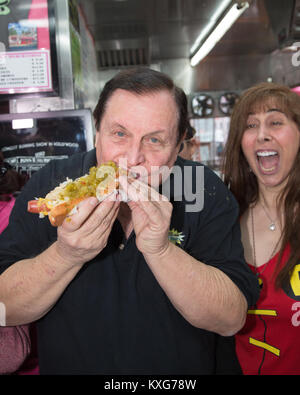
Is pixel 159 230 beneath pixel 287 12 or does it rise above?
beneath

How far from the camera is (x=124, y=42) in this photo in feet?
17.0

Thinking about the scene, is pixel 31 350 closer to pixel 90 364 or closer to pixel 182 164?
pixel 90 364

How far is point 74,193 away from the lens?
1.35 m

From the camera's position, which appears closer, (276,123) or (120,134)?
(120,134)

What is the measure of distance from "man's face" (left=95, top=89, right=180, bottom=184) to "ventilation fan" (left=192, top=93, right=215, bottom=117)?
226 inches

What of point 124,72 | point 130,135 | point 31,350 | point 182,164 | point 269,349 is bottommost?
point 269,349

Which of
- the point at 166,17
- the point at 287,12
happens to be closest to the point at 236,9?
the point at 287,12

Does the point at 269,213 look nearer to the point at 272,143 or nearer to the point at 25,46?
the point at 272,143

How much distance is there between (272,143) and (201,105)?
5.22 metres

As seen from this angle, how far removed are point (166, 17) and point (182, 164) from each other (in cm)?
392

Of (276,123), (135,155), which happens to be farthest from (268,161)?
(135,155)

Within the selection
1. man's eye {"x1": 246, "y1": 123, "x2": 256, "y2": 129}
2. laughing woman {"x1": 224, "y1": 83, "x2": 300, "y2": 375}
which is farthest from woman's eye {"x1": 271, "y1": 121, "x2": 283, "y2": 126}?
man's eye {"x1": 246, "y1": 123, "x2": 256, "y2": 129}

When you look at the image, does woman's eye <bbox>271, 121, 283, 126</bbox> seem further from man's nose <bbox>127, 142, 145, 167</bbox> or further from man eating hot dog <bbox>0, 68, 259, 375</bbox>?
man's nose <bbox>127, 142, 145, 167</bbox>

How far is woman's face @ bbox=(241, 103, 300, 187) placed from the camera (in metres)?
1.94
